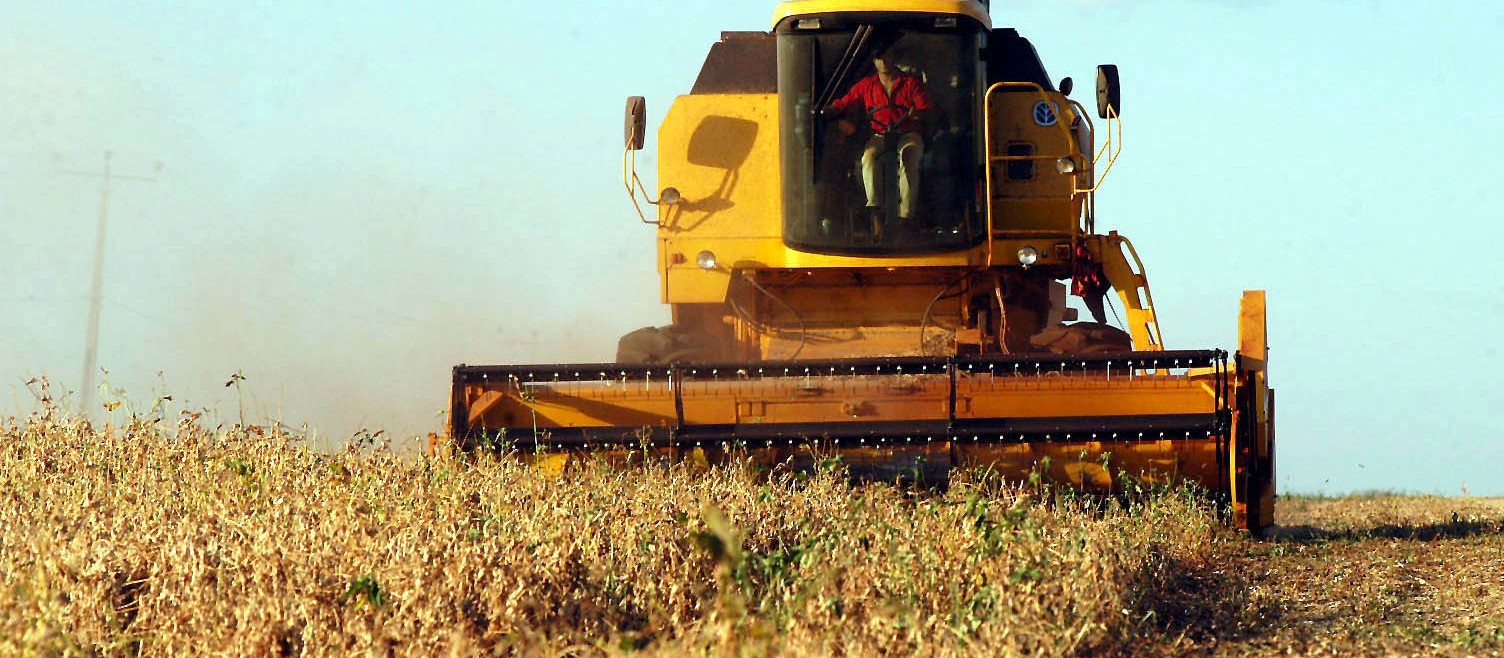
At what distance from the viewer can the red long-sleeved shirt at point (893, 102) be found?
10.1 m

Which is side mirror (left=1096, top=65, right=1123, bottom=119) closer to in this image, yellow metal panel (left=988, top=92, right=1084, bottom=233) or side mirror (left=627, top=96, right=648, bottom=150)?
yellow metal panel (left=988, top=92, right=1084, bottom=233)

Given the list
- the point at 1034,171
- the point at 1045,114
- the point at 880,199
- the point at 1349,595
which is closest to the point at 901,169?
the point at 880,199

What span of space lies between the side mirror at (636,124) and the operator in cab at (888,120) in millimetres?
1025

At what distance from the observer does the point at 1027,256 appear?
9.85 meters

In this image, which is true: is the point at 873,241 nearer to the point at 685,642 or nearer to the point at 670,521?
the point at 670,521

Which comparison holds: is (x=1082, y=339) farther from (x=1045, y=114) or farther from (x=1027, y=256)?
(x=1045, y=114)

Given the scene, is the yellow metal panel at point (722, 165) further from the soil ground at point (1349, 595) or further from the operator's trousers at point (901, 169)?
the soil ground at point (1349, 595)

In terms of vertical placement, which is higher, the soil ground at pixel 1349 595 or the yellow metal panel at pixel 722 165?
the yellow metal panel at pixel 722 165

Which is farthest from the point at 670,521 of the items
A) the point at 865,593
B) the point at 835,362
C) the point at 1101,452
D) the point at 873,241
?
the point at 873,241

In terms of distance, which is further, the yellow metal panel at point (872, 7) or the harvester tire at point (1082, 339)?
the yellow metal panel at point (872, 7)

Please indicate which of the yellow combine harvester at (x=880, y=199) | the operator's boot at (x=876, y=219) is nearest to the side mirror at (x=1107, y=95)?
the yellow combine harvester at (x=880, y=199)

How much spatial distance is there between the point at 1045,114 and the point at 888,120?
99cm

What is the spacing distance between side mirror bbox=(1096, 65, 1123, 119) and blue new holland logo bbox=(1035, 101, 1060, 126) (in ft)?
1.12

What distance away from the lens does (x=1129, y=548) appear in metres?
6.86
